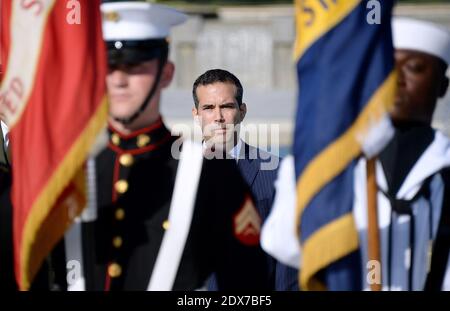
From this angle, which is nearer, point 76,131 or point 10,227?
point 76,131

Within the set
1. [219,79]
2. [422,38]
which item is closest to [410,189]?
[422,38]

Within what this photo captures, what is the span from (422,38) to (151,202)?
3.90 feet

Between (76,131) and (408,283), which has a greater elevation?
(76,131)

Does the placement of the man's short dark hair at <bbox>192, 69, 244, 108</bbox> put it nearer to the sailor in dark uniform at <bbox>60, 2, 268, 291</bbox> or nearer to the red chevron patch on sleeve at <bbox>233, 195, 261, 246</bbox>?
the sailor in dark uniform at <bbox>60, 2, 268, 291</bbox>

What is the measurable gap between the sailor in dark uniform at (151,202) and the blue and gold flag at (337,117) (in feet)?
0.81

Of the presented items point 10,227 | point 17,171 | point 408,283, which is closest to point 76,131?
point 17,171

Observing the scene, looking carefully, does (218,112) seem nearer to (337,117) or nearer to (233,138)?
(233,138)

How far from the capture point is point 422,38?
3.73 meters

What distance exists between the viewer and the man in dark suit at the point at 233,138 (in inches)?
170

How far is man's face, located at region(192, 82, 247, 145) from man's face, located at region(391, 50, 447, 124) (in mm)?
943

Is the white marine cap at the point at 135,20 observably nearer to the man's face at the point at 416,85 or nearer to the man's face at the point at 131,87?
the man's face at the point at 131,87
